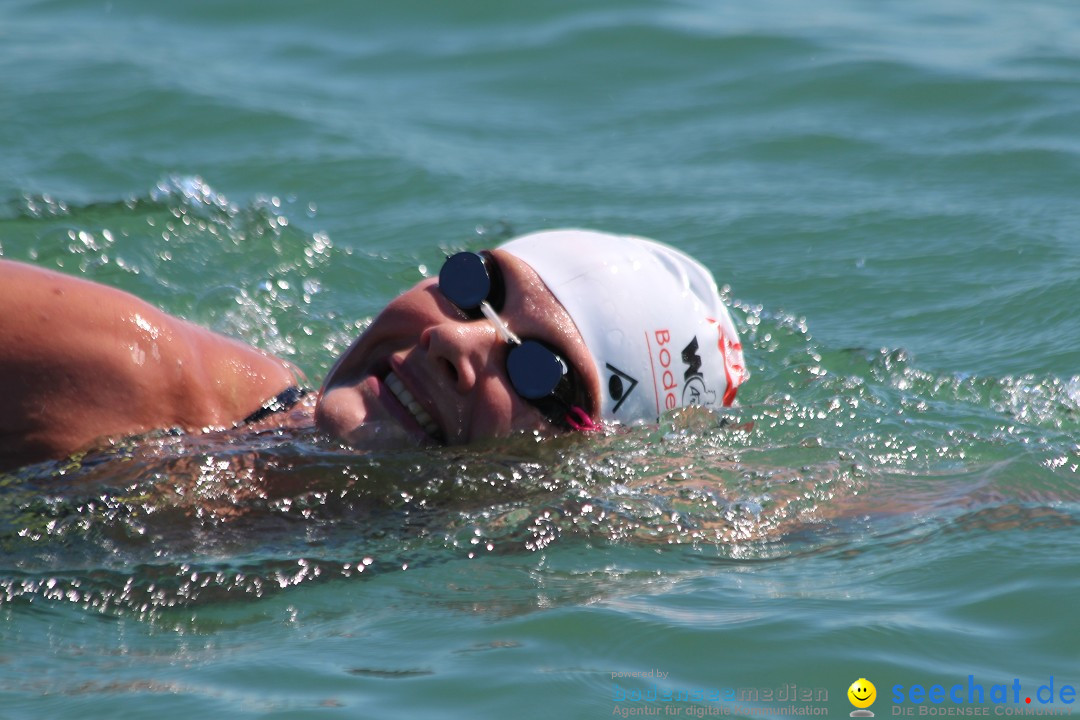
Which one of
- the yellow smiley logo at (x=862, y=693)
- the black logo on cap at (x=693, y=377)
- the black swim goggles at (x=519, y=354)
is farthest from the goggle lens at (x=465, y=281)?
the yellow smiley logo at (x=862, y=693)

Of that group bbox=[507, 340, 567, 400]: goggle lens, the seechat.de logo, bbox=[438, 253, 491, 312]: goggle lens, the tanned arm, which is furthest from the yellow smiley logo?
the tanned arm

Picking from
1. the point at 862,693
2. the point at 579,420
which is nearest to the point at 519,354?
the point at 579,420

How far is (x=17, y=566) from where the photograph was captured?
357cm

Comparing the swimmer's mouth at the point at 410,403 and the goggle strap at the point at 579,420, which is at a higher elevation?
the swimmer's mouth at the point at 410,403

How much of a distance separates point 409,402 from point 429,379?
11 centimetres

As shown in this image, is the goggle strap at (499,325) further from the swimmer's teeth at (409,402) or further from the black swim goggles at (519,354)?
the swimmer's teeth at (409,402)

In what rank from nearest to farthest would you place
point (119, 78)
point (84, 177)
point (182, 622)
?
point (182, 622), point (84, 177), point (119, 78)

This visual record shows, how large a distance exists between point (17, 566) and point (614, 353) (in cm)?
180

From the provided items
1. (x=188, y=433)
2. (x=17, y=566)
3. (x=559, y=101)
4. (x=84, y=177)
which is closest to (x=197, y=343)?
(x=188, y=433)

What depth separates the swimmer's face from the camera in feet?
13.3

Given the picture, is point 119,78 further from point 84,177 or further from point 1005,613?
point 1005,613

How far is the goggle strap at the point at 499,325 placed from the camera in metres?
4.16

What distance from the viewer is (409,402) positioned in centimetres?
412

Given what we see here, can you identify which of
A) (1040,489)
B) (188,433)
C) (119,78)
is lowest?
(1040,489)
